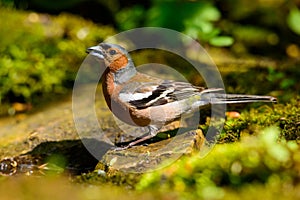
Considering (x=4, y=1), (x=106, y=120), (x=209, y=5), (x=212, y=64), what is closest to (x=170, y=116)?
(x=106, y=120)

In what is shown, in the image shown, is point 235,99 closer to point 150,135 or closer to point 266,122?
point 266,122

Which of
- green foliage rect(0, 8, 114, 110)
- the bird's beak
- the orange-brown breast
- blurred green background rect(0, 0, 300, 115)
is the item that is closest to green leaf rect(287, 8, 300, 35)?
blurred green background rect(0, 0, 300, 115)

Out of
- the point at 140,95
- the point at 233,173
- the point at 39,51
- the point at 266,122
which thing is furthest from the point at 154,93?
the point at 39,51

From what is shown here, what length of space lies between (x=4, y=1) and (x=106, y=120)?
3627mm

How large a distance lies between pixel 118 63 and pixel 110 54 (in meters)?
0.11

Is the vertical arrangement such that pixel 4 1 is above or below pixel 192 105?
above

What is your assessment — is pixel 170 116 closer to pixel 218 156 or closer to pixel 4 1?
pixel 218 156

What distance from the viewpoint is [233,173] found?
4020 millimetres

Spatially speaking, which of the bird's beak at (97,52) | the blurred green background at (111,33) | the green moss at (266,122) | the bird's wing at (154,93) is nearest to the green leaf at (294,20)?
the blurred green background at (111,33)

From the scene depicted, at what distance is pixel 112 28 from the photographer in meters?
8.71

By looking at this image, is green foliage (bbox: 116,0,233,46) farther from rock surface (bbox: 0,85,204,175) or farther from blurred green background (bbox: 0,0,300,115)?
rock surface (bbox: 0,85,204,175)

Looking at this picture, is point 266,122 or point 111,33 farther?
point 111,33

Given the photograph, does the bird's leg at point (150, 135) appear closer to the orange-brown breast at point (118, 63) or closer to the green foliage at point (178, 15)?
the orange-brown breast at point (118, 63)

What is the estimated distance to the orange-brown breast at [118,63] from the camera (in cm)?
521
